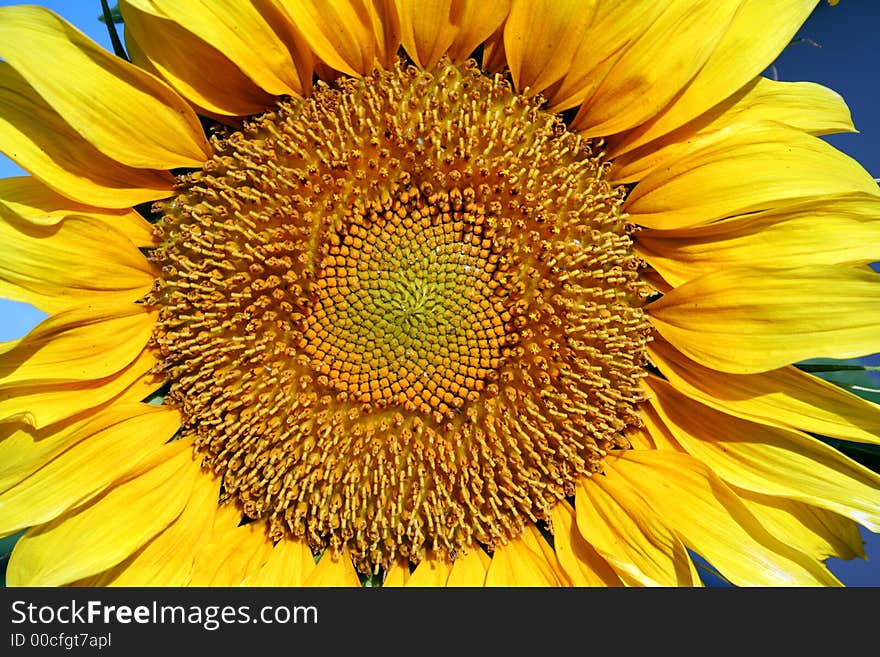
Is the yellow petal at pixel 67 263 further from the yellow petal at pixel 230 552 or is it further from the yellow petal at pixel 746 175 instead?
the yellow petal at pixel 746 175

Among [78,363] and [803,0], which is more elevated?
[803,0]

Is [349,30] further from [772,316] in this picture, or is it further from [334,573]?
[334,573]

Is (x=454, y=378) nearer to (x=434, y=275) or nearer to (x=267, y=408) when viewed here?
(x=434, y=275)

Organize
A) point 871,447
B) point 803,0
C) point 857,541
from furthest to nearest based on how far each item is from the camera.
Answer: point 871,447 < point 857,541 < point 803,0

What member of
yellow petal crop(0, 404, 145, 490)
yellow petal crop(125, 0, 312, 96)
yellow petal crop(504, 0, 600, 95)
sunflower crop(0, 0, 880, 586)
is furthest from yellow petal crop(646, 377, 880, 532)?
yellow petal crop(0, 404, 145, 490)

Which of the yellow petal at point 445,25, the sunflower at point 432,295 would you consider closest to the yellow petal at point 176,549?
the sunflower at point 432,295

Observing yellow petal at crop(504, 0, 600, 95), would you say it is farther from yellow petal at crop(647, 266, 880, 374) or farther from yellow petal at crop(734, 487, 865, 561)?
yellow petal at crop(734, 487, 865, 561)

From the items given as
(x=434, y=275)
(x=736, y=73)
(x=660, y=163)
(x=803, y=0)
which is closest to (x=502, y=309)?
(x=434, y=275)
